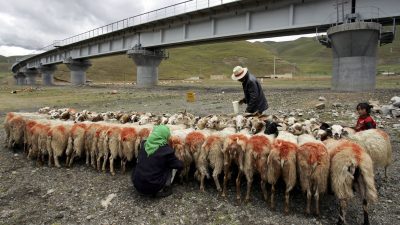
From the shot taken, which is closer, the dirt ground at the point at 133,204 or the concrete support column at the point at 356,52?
the dirt ground at the point at 133,204

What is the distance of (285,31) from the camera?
81.9 feet

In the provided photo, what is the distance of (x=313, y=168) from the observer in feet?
15.4

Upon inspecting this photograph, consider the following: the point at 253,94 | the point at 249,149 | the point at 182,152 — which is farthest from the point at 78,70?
the point at 249,149

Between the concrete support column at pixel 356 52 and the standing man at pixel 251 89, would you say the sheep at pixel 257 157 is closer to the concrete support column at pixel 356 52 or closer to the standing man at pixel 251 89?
the standing man at pixel 251 89

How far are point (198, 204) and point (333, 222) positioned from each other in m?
2.14

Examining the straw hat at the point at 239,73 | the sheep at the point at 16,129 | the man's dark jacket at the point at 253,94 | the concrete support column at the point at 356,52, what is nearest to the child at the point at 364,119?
the man's dark jacket at the point at 253,94

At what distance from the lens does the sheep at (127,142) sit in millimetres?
6551

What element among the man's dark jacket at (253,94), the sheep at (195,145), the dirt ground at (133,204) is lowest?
the dirt ground at (133,204)

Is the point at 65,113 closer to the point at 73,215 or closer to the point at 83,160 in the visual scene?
the point at 83,160

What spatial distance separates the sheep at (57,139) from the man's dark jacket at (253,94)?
14.6ft

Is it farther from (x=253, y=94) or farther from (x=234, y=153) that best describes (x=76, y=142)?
(x=253, y=94)

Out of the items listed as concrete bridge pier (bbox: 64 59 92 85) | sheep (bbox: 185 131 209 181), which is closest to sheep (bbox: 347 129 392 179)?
sheep (bbox: 185 131 209 181)

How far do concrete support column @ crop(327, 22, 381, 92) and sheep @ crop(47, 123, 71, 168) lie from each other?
59.1ft

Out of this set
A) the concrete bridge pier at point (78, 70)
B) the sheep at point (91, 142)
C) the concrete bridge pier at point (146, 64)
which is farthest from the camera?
the concrete bridge pier at point (78, 70)
